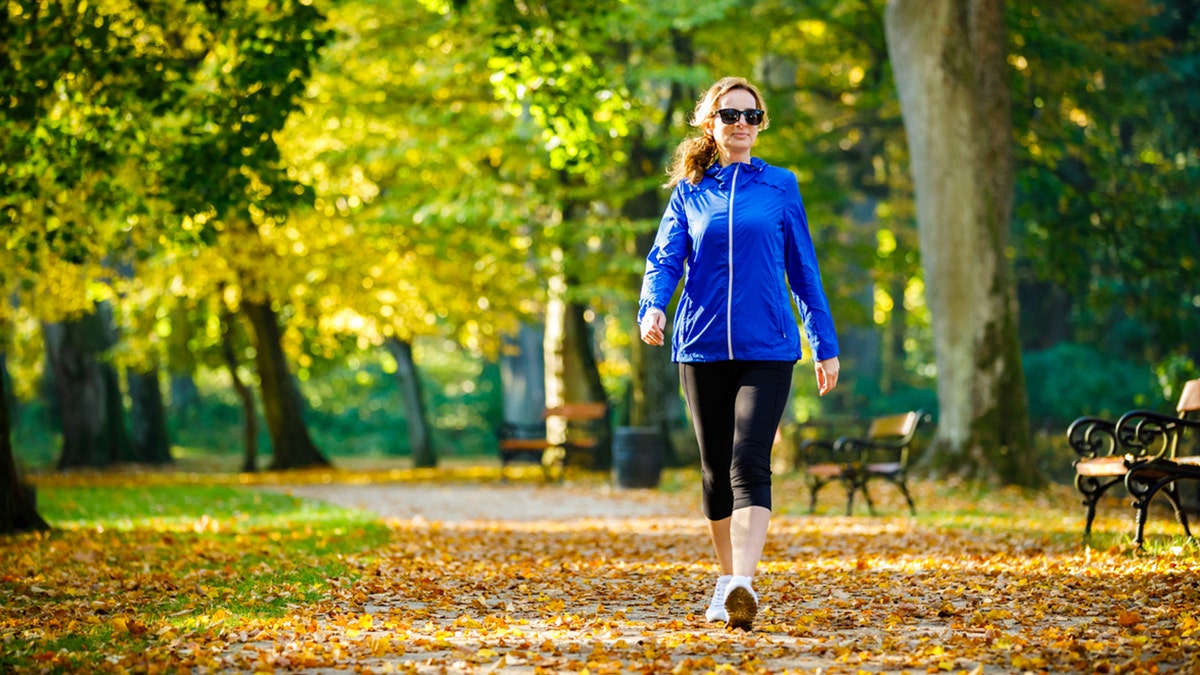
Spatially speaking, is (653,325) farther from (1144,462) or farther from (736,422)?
(1144,462)

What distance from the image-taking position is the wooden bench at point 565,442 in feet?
65.9

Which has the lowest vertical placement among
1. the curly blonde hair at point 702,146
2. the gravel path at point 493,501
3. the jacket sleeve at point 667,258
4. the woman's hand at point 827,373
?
the gravel path at point 493,501

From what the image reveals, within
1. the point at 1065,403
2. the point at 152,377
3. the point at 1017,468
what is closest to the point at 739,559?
the point at 1017,468

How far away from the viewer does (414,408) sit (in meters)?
28.3

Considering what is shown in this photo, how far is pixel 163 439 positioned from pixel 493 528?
2154 cm

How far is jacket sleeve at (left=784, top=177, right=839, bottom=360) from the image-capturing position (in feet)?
18.1

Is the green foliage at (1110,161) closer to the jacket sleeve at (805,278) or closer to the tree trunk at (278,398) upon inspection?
the tree trunk at (278,398)

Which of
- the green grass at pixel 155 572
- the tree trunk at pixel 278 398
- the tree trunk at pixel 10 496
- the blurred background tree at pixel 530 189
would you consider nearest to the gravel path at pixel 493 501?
the green grass at pixel 155 572

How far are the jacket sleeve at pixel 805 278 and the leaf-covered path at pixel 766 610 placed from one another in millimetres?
1185

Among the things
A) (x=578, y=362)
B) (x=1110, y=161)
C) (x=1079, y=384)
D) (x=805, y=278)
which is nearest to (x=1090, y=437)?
(x=805, y=278)

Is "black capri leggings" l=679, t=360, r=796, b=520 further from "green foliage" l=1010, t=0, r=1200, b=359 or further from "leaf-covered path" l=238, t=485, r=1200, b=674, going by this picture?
"green foliage" l=1010, t=0, r=1200, b=359

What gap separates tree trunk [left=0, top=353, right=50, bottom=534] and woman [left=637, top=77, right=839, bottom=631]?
640 centimetres

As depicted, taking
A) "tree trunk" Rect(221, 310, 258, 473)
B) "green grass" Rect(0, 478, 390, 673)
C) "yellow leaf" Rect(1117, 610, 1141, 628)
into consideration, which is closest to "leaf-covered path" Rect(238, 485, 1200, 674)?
"yellow leaf" Rect(1117, 610, 1141, 628)

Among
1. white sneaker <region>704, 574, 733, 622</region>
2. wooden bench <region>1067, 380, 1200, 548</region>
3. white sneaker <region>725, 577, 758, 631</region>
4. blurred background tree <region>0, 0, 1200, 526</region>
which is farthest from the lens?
blurred background tree <region>0, 0, 1200, 526</region>
